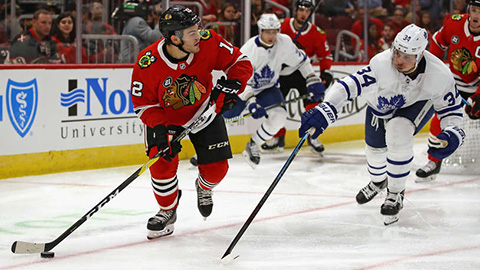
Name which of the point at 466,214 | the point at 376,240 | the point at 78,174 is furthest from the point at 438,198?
the point at 78,174

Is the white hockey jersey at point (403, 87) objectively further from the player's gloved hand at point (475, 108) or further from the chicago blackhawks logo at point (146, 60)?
the player's gloved hand at point (475, 108)

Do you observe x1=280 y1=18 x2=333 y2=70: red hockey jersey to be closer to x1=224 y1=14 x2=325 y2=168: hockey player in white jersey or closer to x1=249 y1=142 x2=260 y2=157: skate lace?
x1=224 y1=14 x2=325 y2=168: hockey player in white jersey

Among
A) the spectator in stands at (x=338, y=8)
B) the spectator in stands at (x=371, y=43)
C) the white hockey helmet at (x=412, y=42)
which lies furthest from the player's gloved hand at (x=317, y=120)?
the spectator in stands at (x=371, y=43)

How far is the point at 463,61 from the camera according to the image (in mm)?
4914

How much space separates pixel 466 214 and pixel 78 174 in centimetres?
259

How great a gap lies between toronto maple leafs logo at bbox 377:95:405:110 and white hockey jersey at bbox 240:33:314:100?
195 centimetres

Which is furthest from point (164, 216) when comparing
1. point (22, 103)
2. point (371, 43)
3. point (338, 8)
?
point (371, 43)

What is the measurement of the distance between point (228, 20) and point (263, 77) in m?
0.98

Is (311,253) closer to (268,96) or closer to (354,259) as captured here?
(354,259)

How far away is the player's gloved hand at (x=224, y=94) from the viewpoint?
3305 millimetres

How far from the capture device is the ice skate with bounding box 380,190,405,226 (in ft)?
12.1

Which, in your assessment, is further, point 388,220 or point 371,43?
point 371,43

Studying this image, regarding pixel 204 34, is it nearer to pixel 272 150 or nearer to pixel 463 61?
pixel 463 61

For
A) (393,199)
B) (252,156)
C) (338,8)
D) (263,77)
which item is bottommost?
(252,156)
